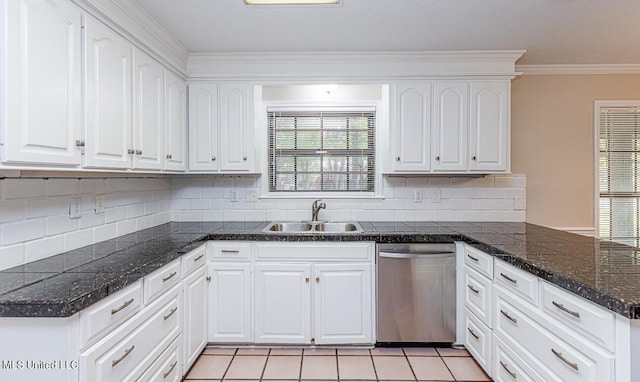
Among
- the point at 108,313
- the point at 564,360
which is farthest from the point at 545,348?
the point at 108,313

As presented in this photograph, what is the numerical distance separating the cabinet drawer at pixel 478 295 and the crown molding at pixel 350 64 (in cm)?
161

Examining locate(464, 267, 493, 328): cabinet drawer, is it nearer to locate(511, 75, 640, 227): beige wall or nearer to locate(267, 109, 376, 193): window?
locate(267, 109, 376, 193): window

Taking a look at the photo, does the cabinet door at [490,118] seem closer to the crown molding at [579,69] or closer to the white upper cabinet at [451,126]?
the white upper cabinet at [451,126]

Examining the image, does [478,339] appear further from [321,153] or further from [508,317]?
[321,153]

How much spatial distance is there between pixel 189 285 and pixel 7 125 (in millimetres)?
1274

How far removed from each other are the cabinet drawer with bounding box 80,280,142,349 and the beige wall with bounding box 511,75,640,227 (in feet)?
10.3

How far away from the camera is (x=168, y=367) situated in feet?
6.09

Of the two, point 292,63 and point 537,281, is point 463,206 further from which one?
point 292,63

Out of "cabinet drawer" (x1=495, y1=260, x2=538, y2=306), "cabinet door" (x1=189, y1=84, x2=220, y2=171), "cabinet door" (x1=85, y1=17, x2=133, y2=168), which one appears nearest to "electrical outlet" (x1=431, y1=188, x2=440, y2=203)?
"cabinet drawer" (x1=495, y1=260, x2=538, y2=306)

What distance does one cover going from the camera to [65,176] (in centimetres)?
185

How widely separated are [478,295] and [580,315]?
3.05ft

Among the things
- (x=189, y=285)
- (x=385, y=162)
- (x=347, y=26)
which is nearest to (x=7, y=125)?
(x=189, y=285)

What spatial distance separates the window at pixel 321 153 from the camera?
325 centimetres

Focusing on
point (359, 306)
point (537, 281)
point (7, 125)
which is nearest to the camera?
point (7, 125)
